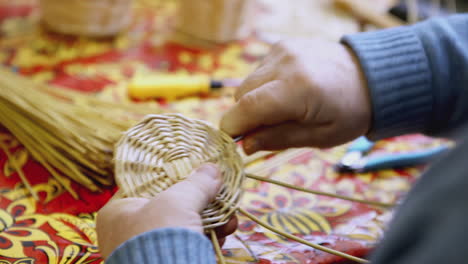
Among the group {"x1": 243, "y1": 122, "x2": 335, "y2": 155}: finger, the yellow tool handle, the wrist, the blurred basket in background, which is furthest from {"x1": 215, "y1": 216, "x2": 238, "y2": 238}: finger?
the blurred basket in background

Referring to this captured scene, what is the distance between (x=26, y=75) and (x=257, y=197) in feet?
1.76

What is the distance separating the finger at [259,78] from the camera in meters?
0.62

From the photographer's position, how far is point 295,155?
76 centimetres

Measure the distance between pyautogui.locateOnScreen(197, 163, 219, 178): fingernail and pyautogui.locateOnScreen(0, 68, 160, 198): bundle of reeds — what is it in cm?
17

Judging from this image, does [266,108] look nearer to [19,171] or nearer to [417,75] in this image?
[417,75]

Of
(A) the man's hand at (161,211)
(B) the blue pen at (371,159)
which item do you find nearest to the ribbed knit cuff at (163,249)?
(A) the man's hand at (161,211)

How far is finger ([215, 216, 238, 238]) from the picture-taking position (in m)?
0.54

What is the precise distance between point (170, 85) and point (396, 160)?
0.44 m

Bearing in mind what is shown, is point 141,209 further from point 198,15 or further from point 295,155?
point 198,15

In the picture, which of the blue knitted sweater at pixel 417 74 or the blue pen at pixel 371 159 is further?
the blue pen at pixel 371 159

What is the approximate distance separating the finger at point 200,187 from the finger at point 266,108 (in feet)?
0.27

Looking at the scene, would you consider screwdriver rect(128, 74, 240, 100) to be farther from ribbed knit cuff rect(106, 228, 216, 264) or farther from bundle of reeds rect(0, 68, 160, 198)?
ribbed knit cuff rect(106, 228, 216, 264)

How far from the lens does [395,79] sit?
626 mm

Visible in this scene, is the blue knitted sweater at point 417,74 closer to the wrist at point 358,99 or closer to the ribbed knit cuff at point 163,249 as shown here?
the wrist at point 358,99
